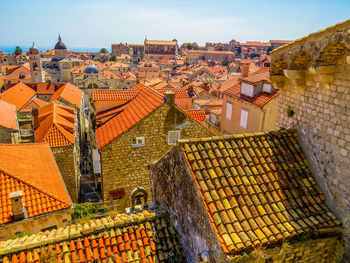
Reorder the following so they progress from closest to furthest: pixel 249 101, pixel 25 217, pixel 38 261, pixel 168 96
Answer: pixel 38 261
pixel 25 217
pixel 168 96
pixel 249 101

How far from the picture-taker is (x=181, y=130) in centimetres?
1309

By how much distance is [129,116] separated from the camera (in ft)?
45.6

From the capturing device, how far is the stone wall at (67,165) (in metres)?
16.6

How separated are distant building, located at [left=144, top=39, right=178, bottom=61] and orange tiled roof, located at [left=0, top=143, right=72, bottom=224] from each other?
131964mm

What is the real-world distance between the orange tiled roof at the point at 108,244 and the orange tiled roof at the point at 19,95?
3938cm

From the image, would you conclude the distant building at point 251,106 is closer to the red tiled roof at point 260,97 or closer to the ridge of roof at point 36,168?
the red tiled roof at point 260,97

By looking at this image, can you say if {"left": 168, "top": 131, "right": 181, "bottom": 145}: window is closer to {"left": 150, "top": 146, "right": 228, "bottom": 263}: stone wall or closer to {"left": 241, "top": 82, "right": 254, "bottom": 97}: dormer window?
{"left": 241, "top": 82, "right": 254, "bottom": 97}: dormer window

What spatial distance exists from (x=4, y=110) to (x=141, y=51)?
143 metres

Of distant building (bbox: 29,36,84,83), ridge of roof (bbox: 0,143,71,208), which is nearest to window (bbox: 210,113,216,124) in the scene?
ridge of roof (bbox: 0,143,71,208)

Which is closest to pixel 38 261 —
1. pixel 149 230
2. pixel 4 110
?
pixel 149 230

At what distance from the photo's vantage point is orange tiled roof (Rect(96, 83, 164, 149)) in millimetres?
12656

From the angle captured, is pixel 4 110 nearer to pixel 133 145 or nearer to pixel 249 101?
pixel 133 145

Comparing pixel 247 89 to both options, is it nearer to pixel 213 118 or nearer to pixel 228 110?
pixel 228 110

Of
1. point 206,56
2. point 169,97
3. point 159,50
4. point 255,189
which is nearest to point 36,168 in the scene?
point 169,97
